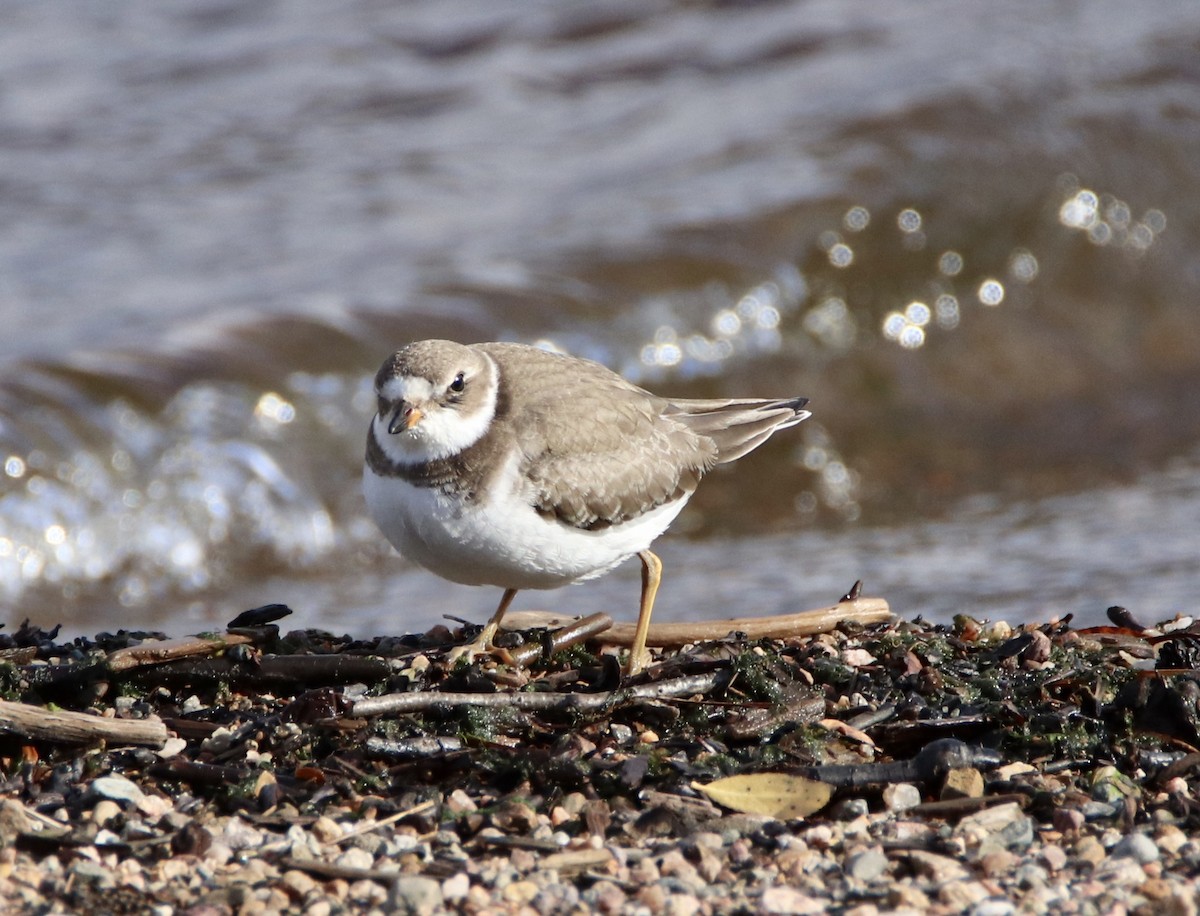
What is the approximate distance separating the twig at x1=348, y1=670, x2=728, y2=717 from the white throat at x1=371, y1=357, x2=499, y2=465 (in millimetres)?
834

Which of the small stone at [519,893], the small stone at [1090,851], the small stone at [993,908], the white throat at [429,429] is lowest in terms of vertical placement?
the small stone at [1090,851]

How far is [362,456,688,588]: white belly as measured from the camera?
15.3 feet

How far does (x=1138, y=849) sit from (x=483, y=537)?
2126 mm

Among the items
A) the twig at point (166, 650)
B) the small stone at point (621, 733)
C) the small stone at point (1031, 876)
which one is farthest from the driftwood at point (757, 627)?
the small stone at point (1031, 876)

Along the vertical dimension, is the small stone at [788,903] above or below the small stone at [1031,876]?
above

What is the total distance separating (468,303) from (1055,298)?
4.38m

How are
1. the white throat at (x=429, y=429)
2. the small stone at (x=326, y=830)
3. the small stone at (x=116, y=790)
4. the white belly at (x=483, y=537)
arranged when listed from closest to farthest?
the small stone at (x=326, y=830) → the small stone at (x=116, y=790) → the white belly at (x=483, y=537) → the white throat at (x=429, y=429)

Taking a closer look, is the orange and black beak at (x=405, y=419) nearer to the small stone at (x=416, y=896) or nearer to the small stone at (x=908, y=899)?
the small stone at (x=416, y=896)

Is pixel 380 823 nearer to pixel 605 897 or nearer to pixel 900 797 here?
pixel 605 897

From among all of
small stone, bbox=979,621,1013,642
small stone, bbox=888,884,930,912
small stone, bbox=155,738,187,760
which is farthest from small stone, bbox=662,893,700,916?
small stone, bbox=979,621,1013,642

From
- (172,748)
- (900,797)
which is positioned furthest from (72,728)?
(900,797)

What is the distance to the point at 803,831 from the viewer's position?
376 centimetres

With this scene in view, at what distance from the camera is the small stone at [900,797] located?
3.89 m

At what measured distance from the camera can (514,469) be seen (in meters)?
4.81
